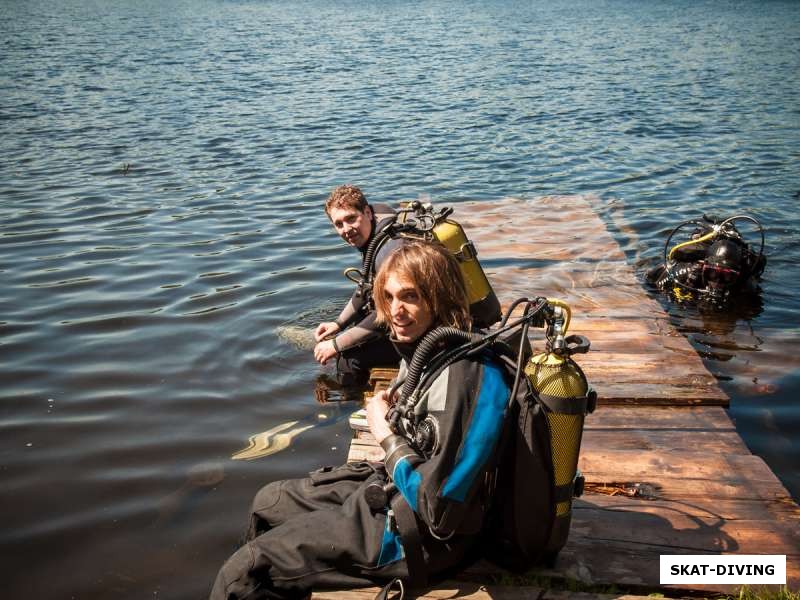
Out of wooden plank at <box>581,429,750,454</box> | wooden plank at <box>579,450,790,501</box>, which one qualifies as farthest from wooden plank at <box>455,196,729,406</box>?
wooden plank at <box>579,450,790,501</box>

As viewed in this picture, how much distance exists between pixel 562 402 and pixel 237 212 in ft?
31.0

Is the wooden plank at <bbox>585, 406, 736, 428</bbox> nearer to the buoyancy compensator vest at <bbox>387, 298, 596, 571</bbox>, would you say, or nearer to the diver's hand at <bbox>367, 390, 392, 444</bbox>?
the buoyancy compensator vest at <bbox>387, 298, 596, 571</bbox>

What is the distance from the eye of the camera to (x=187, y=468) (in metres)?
5.57

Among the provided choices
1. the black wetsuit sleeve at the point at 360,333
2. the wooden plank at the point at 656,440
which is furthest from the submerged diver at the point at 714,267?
the black wetsuit sleeve at the point at 360,333

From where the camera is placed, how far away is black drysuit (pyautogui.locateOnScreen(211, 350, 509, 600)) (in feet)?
9.84

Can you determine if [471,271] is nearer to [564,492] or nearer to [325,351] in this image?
[325,351]

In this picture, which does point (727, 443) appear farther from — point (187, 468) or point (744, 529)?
point (187, 468)

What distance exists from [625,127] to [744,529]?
1524cm

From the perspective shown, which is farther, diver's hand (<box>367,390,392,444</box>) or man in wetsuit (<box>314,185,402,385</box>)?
man in wetsuit (<box>314,185,402,385</box>)

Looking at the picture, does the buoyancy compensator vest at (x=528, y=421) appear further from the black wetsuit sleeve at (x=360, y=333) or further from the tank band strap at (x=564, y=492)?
the black wetsuit sleeve at (x=360, y=333)

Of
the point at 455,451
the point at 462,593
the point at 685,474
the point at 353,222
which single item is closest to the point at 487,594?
the point at 462,593

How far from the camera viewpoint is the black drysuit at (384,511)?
300cm

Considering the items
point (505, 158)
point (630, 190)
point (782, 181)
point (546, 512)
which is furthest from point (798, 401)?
point (505, 158)

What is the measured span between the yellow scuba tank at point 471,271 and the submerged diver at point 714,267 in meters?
3.51
